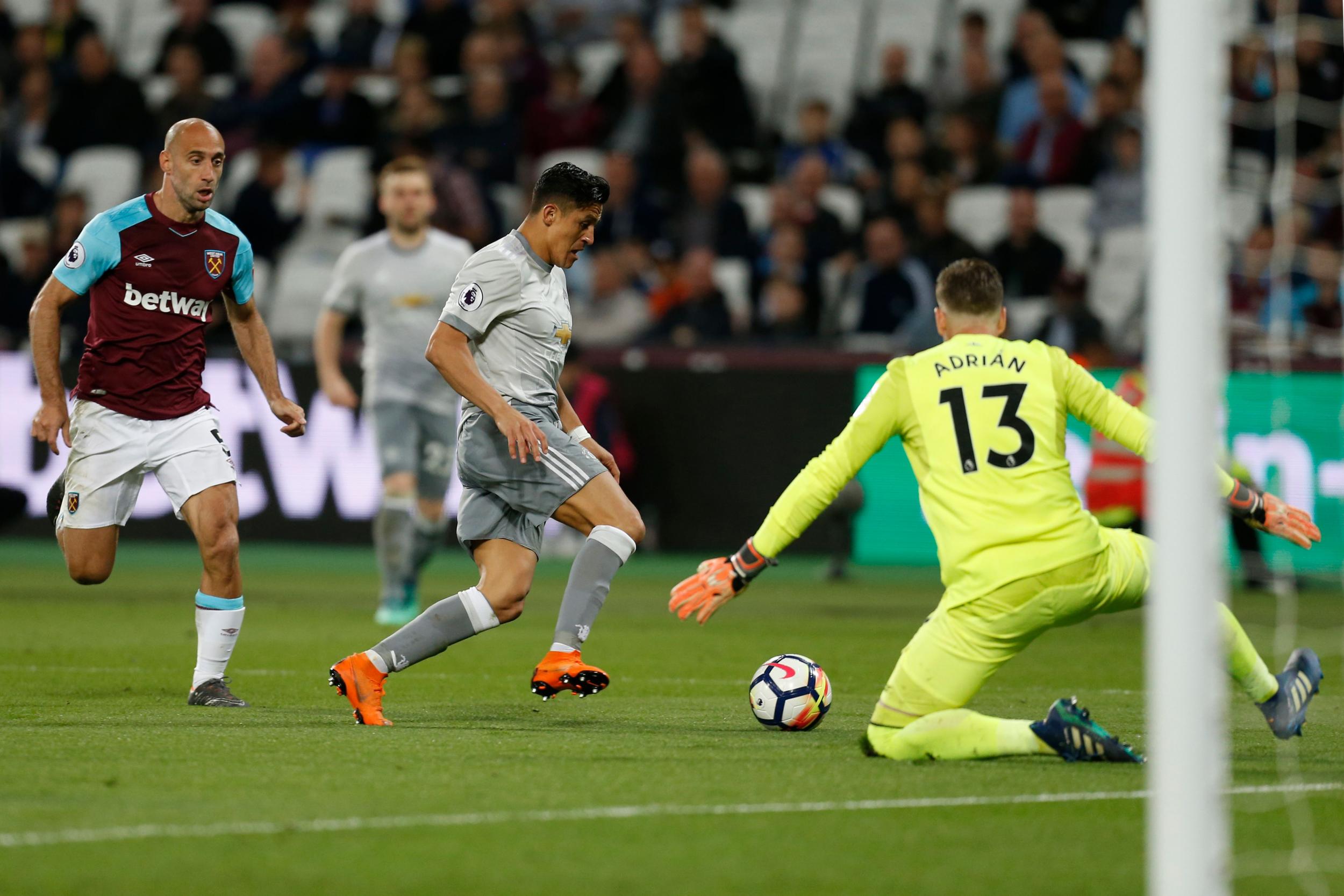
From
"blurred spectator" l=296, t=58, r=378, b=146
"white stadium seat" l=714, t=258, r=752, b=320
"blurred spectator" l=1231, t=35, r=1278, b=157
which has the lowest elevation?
"white stadium seat" l=714, t=258, r=752, b=320

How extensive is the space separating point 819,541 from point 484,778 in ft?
32.8

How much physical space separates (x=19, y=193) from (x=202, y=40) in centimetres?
244

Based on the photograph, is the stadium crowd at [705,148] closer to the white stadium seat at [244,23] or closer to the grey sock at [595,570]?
the white stadium seat at [244,23]

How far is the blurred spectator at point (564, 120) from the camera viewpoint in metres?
17.6

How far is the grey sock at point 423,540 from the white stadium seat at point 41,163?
10.0m

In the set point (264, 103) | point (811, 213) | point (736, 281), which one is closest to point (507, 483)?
point (811, 213)

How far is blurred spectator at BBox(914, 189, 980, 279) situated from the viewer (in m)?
15.3

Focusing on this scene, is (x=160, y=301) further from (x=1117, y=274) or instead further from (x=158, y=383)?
(x=1117, y=274)

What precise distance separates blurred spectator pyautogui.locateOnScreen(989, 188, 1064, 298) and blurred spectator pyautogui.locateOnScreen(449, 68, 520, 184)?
4691 mm

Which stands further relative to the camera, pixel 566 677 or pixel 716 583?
pixel 566 677

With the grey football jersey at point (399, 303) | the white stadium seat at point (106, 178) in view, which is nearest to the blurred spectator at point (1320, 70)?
the grey football jersey at point (399, 303)

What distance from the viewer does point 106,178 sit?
59.5 feet

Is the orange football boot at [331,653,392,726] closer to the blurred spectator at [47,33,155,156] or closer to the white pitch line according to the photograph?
the white pitch line

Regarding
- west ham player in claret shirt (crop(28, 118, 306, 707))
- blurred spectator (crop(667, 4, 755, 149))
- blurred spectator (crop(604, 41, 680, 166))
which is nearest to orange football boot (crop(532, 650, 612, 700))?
west ham player in claret shirt (crop(28, 118, 306, 707))
